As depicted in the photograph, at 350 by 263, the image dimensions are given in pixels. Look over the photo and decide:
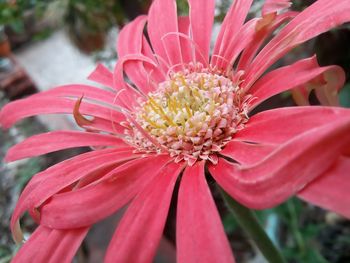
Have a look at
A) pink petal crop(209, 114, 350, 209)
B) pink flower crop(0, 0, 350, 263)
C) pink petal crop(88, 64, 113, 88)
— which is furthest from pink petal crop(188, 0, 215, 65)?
pink petal crop(209, 114, 350, 209)

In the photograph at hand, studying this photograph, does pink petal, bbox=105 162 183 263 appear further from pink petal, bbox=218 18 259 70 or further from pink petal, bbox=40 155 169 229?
pink petal, bbox=218 18 259 70

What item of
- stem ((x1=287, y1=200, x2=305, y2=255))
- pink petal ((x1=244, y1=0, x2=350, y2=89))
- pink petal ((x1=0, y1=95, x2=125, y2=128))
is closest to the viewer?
pink petal ((x1=244, y1=0, x2=350, y2=89))

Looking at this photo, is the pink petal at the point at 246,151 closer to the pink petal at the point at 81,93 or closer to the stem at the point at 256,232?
the stem at the point at 256,232

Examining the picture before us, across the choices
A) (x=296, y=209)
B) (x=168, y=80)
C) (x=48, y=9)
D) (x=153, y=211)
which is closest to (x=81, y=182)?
(x=153, y=211)

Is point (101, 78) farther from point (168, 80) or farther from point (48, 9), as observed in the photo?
point (48, 9)

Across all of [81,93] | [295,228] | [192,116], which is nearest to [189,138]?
[192,116]

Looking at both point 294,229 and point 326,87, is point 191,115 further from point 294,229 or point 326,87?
point 294,229

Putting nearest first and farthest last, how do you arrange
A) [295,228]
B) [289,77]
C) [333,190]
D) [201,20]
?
[333,190]
[289,77]
[201,20]
[295,228]
